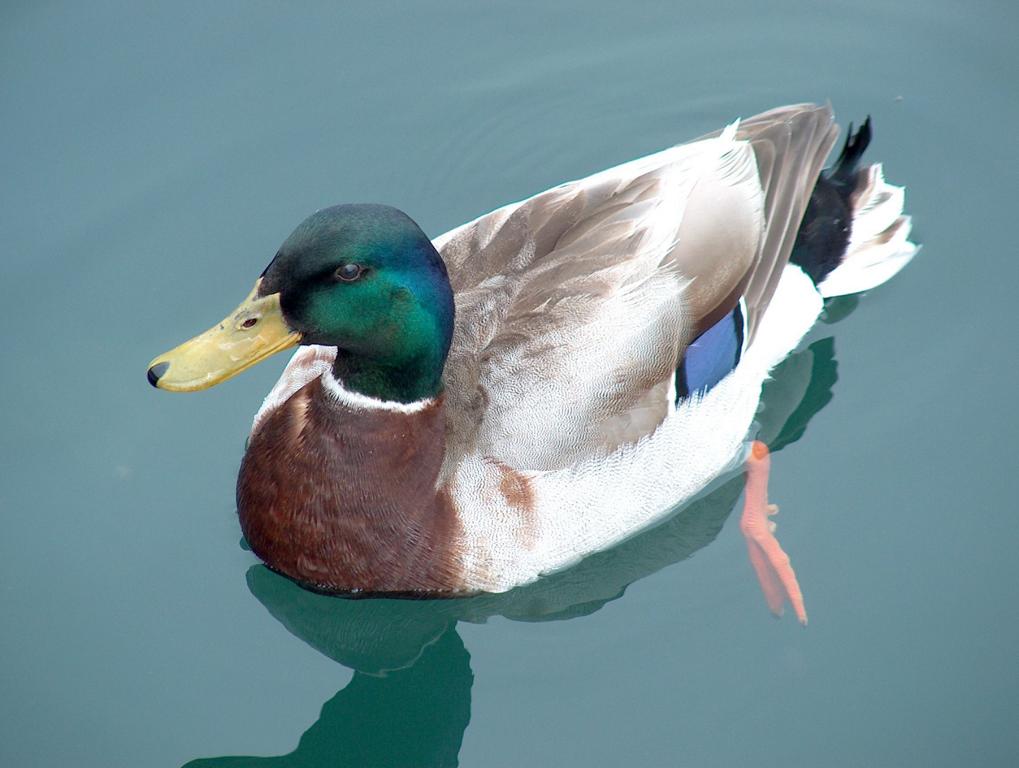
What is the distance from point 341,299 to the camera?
395 cm

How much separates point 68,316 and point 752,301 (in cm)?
278

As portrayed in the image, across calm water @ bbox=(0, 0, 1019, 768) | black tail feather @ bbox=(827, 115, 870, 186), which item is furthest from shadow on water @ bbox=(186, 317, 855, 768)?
black tail feather @ bbox=(827, 115, 870, 186)

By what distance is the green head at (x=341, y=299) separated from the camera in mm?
3861

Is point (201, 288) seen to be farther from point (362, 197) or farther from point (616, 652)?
point (616, 652)

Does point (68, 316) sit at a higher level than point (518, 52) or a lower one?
lower

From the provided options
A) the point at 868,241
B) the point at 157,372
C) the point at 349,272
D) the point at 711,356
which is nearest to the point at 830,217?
the point at 868,241

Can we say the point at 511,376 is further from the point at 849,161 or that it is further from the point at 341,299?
the point at 849,161

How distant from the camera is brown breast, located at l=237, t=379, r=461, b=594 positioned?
4324 mm

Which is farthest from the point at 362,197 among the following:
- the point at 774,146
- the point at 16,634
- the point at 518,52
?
the point at 16,634

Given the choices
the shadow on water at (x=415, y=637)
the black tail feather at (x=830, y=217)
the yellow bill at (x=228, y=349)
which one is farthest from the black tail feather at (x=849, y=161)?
the yellow bill at (x=228, y=349)

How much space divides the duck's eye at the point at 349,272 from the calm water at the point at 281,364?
4.33 ft

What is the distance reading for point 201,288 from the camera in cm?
555

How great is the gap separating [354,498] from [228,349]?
71cm

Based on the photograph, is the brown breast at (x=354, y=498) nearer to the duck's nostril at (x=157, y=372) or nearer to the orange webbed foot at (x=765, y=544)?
the duck's nostril at (x=157, y=372)
